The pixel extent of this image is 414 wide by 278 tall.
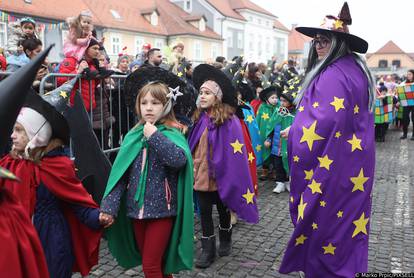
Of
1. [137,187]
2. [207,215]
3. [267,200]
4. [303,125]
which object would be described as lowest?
[267,200]

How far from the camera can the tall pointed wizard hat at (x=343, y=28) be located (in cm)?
338

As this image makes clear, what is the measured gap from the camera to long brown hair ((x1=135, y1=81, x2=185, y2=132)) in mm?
3209

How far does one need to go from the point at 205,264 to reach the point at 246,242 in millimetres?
848

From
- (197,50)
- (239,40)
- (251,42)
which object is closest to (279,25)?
(251,42)

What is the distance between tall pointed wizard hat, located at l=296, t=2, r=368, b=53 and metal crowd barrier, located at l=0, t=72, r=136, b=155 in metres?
2.29

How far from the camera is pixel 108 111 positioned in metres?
5.75

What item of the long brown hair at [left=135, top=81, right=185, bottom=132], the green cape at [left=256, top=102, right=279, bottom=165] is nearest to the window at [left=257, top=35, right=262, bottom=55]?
the green cape at [left=256, top=102, right=279, bottom=165]

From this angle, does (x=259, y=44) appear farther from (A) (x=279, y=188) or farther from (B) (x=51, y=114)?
(B) (x=51, y=114)

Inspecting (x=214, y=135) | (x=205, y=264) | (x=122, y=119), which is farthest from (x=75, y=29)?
(x=205, y=264)

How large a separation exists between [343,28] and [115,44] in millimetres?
36560

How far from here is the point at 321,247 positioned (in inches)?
132

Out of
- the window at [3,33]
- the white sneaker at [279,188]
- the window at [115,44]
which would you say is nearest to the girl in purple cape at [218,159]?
the white sneaker at [279,188]

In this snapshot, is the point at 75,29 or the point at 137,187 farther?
the point at 75,29

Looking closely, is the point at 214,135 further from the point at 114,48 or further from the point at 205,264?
the point at 114,48
